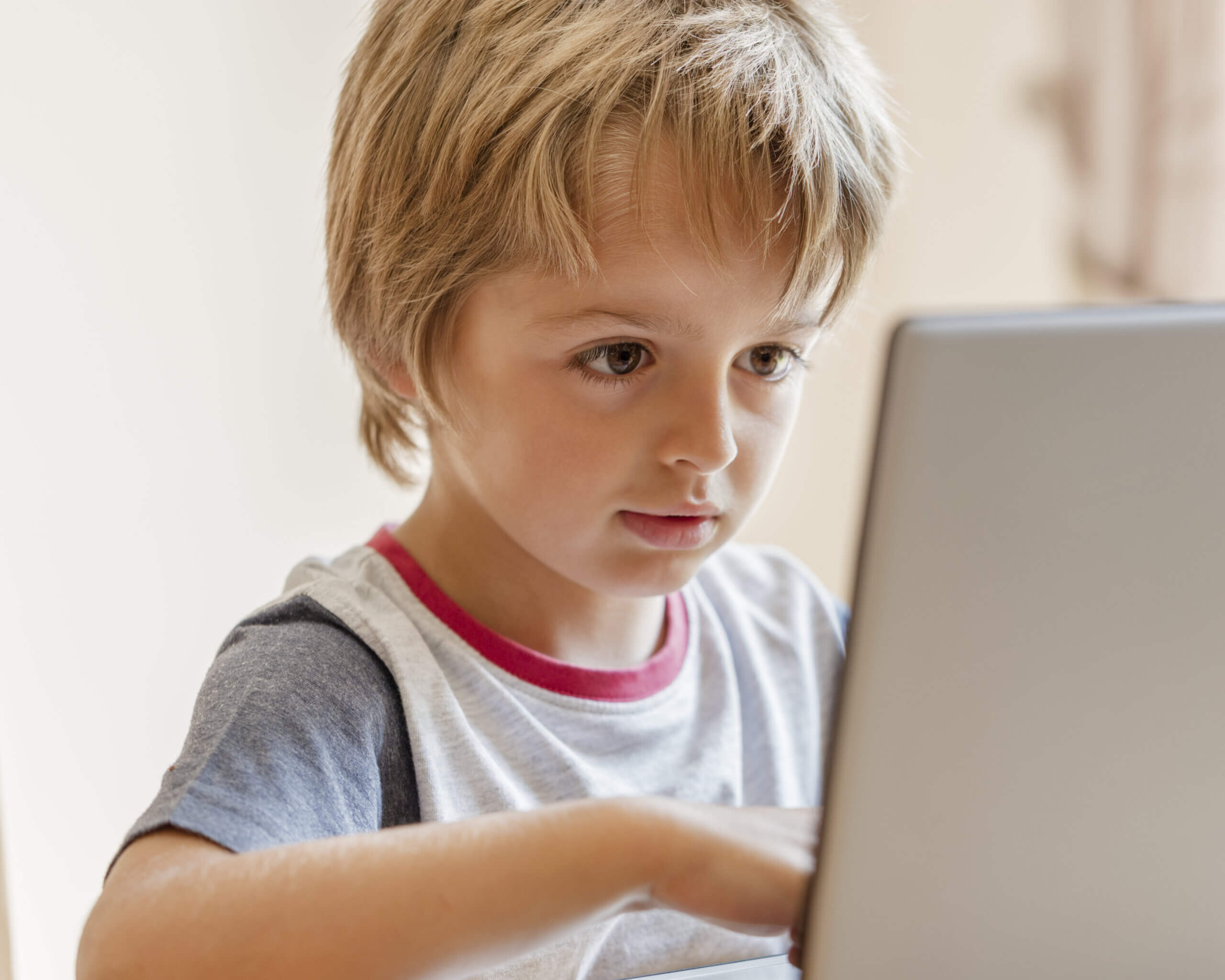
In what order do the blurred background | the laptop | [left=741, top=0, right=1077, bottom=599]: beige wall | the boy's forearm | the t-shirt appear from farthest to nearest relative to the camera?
[left=741, top=0, right=1077, bottom=599]: beige wall → the blurred background → the t-shirt → the boy's forearm → the laptop

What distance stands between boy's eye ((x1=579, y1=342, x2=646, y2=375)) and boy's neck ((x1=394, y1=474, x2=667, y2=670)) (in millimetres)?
161

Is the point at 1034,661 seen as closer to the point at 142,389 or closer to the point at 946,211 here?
the point at 142,389

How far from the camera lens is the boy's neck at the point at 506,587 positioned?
700mm

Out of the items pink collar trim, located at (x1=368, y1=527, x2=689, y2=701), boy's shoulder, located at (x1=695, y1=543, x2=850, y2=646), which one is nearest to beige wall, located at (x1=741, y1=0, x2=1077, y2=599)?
boy's shoulder, located at (x1=695, y1=543, x2=850, y2=646)

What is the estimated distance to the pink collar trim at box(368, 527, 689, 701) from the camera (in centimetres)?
67

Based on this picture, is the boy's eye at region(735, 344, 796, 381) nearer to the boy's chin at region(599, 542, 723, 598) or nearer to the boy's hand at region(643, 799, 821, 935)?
the boy's chin at region(599, 542, 723, 598)

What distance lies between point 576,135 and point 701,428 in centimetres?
16

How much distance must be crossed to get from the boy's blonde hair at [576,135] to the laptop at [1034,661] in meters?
0.27

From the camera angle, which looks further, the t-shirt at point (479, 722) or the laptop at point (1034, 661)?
the t-shirt at point (479, 722)

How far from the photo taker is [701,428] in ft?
1.83

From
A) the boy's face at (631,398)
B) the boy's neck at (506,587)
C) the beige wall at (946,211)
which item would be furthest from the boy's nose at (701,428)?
the beige wall at (946,211)

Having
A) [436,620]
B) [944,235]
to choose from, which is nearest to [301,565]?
[436,620]

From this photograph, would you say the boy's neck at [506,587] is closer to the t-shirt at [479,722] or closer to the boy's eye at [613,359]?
the t-shirt at [479,722]

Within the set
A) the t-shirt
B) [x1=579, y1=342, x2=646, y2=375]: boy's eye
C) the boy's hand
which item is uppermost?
[x1=579, y1=342, x2=646, y2=375]: boy's eye
